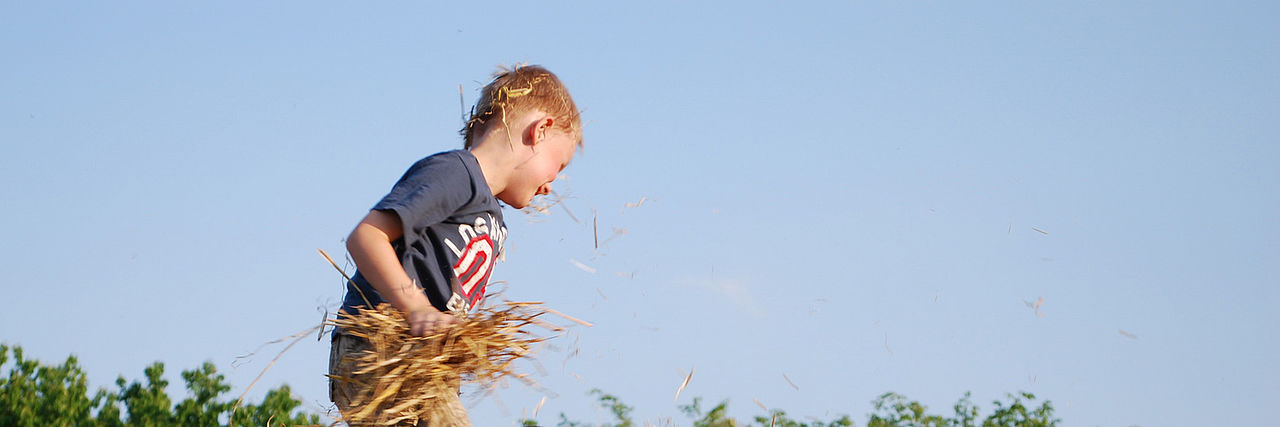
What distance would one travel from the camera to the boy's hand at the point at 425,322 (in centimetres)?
301

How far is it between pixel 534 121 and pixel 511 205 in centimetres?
28

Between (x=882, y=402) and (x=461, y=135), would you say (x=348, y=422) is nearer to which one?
(x=461, y=135)

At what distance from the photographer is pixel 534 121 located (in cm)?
348

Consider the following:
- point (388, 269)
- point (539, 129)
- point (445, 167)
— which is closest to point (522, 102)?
point (539, 129)

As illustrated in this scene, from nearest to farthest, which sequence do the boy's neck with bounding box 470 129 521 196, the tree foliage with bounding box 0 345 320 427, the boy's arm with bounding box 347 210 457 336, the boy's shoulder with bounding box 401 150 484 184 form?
the boy's arm with bounding box 347 210 457 336, the boy's shoulder with bounding box 401 150 484 184, the boy's neck with bounding box 470 129 521 196, the tree foliage with bounding box 0 345 320 427

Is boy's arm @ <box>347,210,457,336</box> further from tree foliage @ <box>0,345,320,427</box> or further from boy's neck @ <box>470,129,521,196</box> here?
tree foliage @ <box>0,345,320,427</box>

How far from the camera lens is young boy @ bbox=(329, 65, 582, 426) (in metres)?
3.02

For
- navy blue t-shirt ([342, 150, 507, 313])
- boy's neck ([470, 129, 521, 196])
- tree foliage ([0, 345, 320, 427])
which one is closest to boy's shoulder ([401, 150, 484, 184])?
navy blue t-shirt ([342, 150, 507, 313])

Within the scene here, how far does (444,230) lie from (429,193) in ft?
0.54

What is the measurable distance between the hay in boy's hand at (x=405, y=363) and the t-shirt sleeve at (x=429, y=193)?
0.25 m

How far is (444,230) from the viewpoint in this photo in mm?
3209

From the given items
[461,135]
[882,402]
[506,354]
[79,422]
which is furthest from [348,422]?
[79,422]

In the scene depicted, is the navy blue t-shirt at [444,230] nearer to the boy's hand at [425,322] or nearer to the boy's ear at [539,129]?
the boy's hand at [425,322]

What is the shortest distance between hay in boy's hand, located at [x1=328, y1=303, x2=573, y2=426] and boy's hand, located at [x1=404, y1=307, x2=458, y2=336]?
0.05ft
